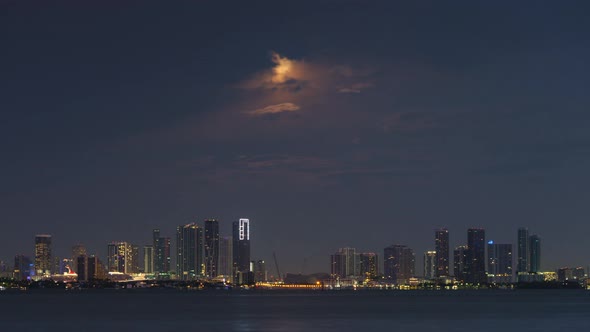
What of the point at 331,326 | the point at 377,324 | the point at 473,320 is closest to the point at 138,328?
the point at 331,326

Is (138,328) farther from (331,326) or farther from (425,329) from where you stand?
(425,329)

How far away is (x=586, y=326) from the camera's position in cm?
10994

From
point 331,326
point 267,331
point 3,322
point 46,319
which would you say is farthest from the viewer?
point 46,319

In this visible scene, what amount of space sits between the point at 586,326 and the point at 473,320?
20.1m

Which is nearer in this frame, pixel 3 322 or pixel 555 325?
pixel 555 325

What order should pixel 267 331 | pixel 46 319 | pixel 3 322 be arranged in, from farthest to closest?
pixel 46 319, pixel 3 322, pixel 267 331

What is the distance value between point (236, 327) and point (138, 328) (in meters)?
11.8

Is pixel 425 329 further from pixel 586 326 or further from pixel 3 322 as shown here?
pixel 3 322

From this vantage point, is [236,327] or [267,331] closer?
[267,331]

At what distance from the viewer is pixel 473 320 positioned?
127125mm

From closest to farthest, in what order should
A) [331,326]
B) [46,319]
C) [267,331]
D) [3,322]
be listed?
1. [267,331]
2. [331,326]
3. [3,322]
4. [46,319]

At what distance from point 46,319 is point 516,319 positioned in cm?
6711

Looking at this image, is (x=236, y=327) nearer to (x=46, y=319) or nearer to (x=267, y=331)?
(x=267, y=331)

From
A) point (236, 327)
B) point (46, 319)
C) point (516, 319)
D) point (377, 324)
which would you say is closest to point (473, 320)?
point (516, 319)
